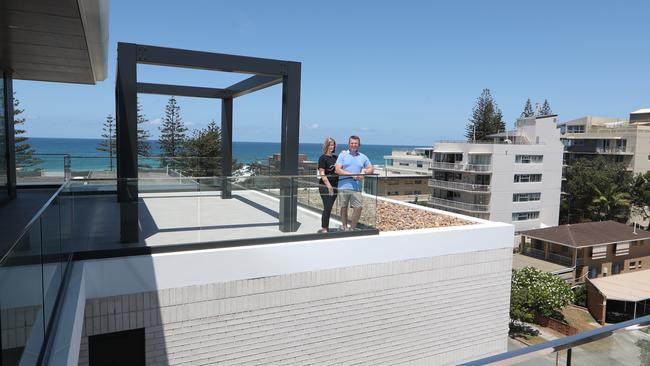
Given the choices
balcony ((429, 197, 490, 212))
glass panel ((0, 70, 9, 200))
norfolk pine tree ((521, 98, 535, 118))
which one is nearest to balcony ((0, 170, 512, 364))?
glass panel ((0, 70, 9, 200))

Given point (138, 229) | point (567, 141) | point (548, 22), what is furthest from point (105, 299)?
point (567, 141)

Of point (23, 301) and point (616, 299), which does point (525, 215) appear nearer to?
point (616, 299)

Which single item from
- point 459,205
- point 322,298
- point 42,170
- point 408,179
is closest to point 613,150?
point 459,205

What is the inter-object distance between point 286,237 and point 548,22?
42109 mm

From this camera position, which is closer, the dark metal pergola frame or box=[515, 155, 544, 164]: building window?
the dark metal pergola frame

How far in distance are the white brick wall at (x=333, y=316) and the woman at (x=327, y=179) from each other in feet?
2.95

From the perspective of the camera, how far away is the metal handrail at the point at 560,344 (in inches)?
80.7

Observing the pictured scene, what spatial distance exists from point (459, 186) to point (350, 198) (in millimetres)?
38779

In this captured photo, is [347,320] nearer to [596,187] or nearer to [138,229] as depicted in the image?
[138,229]

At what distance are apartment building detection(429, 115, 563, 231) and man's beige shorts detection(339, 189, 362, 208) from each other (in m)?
36.7

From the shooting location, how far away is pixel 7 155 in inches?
347

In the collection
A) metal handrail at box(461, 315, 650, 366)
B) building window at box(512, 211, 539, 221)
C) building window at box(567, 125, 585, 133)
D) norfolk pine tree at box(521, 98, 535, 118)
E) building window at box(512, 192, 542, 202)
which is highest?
norfolk pine tree at box(521, 98, 535, 118)

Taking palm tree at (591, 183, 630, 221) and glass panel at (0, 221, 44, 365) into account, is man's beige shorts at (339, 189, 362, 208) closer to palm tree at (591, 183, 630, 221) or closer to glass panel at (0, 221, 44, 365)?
glass panel at (0, 221, 44, 365)

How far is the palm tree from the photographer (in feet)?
145
